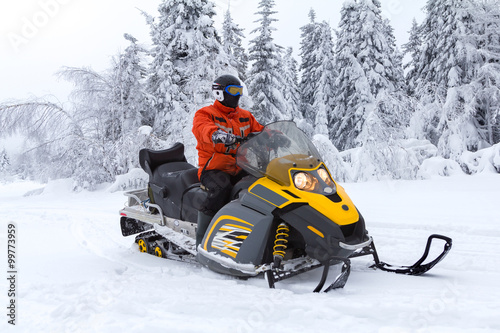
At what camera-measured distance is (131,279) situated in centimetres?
290

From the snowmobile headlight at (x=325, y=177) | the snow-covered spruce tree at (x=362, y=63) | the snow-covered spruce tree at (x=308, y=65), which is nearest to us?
the snowmobile headlight at (x=325, y=177)

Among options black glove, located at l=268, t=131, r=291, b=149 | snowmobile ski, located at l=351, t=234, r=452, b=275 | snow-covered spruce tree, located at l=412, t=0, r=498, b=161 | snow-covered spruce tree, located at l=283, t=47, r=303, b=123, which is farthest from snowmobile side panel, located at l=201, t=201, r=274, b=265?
snow-covered spruce tree, located at l=283, t=47, r=303, b=123

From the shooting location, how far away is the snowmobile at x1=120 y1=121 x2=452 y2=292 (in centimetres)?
261

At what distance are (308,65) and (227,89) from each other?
79.2ft

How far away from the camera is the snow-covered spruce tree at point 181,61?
13758 millimetres

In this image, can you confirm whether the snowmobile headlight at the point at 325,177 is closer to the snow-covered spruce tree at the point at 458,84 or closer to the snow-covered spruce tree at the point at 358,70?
the snow-covered spruce tree at the point at 458,84

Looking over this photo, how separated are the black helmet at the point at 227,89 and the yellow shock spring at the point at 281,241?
53.1 inches

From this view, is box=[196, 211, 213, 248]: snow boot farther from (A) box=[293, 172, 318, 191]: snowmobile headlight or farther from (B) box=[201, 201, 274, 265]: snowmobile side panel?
(A) box=[293, 172, 318, 191]: snowmobile headlight

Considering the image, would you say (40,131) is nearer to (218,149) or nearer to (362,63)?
(218,149)

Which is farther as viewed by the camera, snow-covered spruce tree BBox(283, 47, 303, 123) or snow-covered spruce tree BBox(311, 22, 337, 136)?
snow-covered spruce tree BBox(283, 47, 303, 123)

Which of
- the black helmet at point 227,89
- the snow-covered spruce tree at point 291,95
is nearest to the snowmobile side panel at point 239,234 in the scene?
the black helmet at point 227,89

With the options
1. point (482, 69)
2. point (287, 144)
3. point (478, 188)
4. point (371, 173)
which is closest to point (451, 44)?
point (482, 69)

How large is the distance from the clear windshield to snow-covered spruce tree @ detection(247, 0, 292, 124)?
1641cm

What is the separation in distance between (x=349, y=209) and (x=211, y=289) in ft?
3.74
